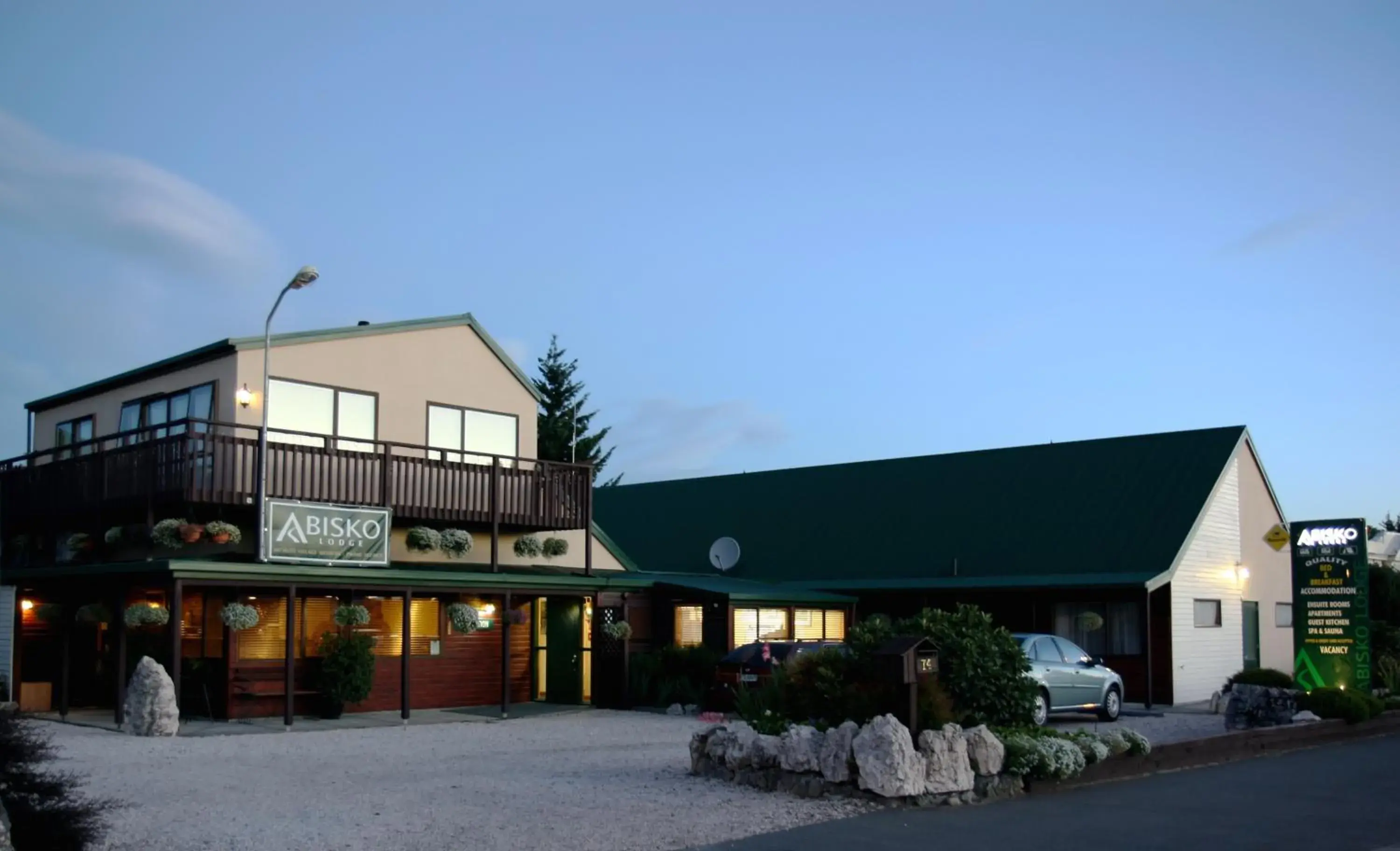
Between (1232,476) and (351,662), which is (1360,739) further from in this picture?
(351,662)

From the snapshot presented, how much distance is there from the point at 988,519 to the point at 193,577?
18466 millimetres

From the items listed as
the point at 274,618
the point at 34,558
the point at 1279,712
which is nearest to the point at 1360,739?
the point at 1279,712

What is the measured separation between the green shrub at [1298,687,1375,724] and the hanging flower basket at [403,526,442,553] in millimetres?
14692

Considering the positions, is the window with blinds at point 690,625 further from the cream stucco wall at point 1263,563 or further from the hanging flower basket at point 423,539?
the cream stucco wall at point 1263,563

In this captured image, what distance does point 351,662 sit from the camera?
22.3 m

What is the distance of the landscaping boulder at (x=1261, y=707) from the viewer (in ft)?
68.7

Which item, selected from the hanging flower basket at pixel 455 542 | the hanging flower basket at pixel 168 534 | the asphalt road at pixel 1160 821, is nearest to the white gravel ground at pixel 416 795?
the asphalt road at pixel 1160 821

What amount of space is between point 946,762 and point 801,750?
1.39 m

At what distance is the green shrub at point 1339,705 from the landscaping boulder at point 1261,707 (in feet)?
0.86

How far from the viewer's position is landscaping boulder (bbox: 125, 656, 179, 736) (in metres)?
19.3

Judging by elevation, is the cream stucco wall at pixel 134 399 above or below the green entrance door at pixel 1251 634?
above

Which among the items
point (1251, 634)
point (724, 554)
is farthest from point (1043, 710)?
point (724, 554)

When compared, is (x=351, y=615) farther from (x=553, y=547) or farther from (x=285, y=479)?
(x=553, y=547)

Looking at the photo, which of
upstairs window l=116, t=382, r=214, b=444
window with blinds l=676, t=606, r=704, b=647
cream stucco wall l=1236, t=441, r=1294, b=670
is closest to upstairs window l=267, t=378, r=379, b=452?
upstairs window l=116, t=382, r=214, b=444
